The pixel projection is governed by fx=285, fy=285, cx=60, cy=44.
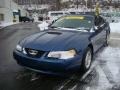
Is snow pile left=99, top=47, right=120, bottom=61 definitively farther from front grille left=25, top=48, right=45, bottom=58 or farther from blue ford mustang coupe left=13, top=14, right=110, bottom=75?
front grille left=25, top=48, right=45, bottom=58

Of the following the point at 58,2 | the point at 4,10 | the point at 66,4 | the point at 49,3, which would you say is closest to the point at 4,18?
the point at 4,10

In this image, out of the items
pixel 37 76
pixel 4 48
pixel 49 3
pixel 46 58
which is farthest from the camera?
pixel 49 3

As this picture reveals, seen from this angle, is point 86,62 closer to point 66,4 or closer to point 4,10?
point 4,10

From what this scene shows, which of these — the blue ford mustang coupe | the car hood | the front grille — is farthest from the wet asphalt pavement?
the car hood

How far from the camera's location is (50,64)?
20.6 feet

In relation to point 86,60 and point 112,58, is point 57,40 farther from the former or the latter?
point 112,58

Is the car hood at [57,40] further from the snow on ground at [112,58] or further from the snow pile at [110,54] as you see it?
the snow pile at [110,54]

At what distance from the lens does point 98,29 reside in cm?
867

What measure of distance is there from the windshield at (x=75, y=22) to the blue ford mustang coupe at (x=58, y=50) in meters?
0.17

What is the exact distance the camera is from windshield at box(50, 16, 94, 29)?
329 inches

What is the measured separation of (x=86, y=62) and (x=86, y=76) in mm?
474

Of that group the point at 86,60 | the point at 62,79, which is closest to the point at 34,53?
the point at 62,79

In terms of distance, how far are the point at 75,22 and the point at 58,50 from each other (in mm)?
2235

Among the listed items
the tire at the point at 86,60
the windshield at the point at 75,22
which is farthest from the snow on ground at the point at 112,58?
the windshield at the point at 75,22
